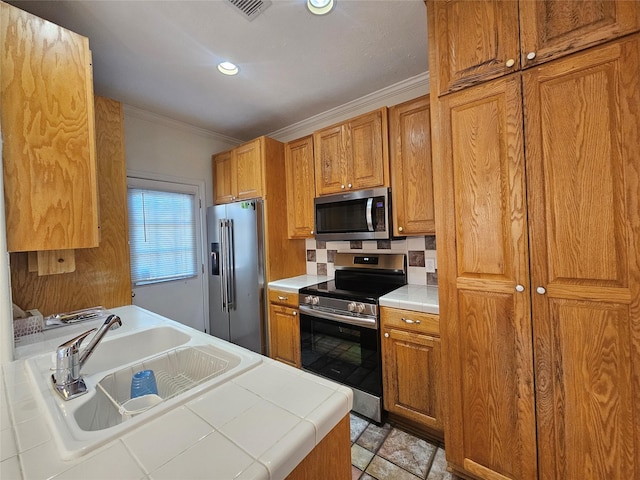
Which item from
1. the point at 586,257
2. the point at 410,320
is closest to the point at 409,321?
the point at 410,320

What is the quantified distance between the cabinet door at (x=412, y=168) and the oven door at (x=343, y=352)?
837 millimetres

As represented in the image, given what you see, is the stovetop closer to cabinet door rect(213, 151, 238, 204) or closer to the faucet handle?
cabinet door rect(213, 151, 238, 204)

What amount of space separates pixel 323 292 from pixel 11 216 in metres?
1.76

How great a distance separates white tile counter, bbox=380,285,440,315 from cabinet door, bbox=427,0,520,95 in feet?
3.92

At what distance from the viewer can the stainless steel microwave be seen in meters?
2.13

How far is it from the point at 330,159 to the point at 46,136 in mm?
1815

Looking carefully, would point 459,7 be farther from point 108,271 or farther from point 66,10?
point 108,271

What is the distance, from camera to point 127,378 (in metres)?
1.00

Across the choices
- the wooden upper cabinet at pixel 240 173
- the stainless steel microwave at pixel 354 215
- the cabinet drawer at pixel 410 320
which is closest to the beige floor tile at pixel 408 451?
the cabinet drawer at pixel 410 320

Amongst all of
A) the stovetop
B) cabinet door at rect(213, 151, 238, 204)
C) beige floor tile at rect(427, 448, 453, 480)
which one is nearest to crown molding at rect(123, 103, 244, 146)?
cabinet door at rect(213, 151, 238, 204)

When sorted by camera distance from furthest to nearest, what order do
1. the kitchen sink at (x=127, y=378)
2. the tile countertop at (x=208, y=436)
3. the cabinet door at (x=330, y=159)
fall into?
the cabinet door at (x=330, y=159)
the kitchen sink at (x=127, y=378)
the tile countertop at (x=208, y=436)

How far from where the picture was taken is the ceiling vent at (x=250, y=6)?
4.63 feet

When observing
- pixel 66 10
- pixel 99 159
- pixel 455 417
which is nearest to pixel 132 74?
pixel 66 10

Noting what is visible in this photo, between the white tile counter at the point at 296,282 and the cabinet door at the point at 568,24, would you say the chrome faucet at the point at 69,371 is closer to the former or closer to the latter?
the white tile counter at the point at 296,282
